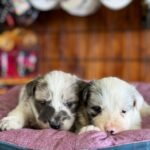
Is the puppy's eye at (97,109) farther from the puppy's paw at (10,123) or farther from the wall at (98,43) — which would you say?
the wall at (98,43)

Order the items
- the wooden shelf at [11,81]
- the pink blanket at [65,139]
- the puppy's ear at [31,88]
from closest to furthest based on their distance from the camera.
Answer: the pink blanket at [65,139] → the puppy's ear at [31,88] → the wooden shelf at [11,81]

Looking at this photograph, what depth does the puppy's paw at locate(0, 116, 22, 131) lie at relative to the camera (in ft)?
4.28

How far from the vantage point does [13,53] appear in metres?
2.85

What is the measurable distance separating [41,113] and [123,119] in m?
0.27

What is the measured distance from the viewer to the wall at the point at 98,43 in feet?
9.22

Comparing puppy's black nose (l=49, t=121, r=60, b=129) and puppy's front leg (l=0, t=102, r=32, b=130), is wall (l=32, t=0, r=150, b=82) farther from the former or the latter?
puppy's black nose (l=49, t=121, r=60, b=129)

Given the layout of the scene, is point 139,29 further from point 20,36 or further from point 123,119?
point 123,119

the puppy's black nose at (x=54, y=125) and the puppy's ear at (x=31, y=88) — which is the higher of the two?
the puppy's ear at (x=31, y=88)

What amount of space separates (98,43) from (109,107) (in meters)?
1.64

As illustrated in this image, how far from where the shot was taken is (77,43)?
294 centimetres

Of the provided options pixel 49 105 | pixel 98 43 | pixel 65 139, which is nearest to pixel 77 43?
pixel 98 43

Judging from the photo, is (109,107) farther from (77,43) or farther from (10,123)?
(77,43)

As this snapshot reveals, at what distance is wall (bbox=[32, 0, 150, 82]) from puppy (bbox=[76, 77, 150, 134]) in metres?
1.45

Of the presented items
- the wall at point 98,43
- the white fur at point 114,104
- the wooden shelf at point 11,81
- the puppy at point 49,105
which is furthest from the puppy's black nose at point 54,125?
the wall at point 98,43
